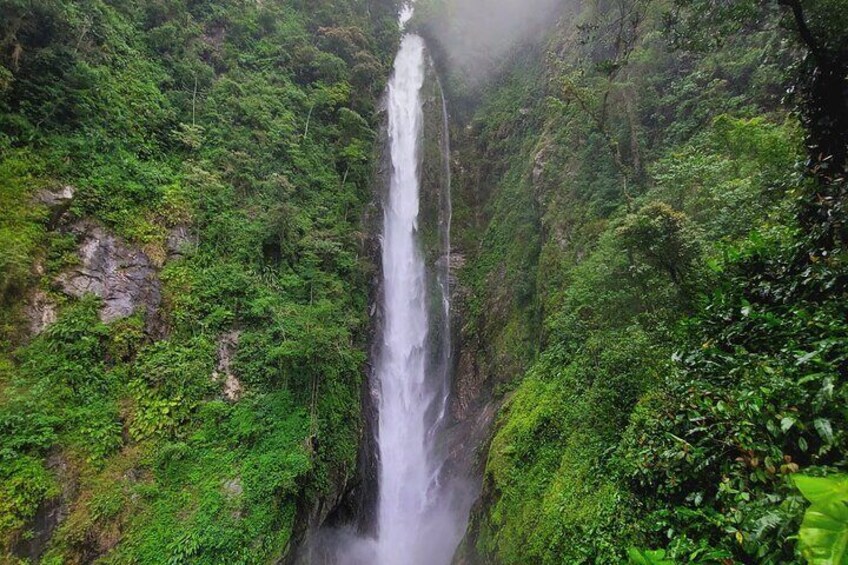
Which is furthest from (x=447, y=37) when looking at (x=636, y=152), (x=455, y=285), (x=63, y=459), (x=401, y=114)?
(x=63, y=459)

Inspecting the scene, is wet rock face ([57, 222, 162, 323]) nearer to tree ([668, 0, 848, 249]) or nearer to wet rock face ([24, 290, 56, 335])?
wet rock face ([24, 290, 56, 335])

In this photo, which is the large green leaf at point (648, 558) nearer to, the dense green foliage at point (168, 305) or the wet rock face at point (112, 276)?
the dense green foliage at point (168, 305)

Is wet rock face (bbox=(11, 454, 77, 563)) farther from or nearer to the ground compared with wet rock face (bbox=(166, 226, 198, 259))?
nearer to the ground

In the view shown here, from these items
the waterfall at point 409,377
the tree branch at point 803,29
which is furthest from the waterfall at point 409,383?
the tree branch at point 803,29

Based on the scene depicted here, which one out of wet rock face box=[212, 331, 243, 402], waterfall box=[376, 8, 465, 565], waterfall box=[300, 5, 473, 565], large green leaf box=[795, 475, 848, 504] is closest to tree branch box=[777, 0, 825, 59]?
large green leaf box=[795, 475, 848, 504]

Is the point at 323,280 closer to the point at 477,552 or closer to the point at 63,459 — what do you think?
the point at 63,459
